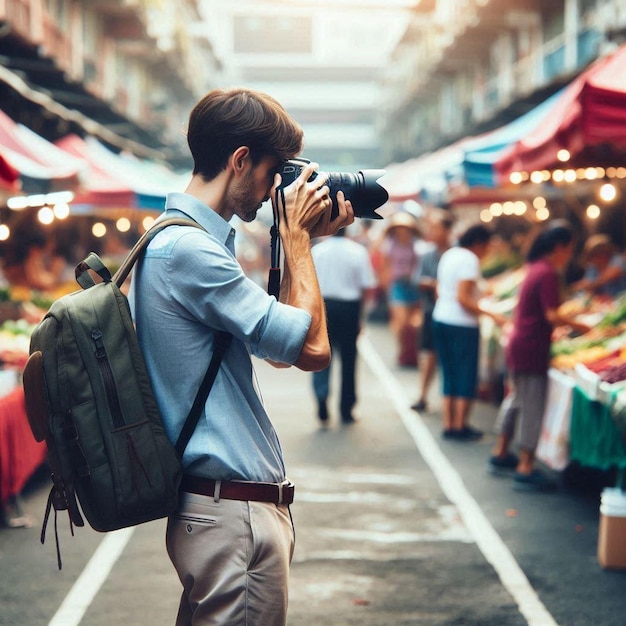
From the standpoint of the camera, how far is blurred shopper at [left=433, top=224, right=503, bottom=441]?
8.97m

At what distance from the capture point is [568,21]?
22.8 m

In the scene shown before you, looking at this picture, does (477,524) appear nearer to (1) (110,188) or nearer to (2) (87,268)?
(2) (87,268)

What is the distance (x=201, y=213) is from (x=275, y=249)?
0.76 feet

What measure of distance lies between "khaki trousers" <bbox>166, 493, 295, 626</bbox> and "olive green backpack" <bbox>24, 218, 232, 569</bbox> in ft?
0.35

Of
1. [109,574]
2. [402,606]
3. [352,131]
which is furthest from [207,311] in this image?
[352,131]

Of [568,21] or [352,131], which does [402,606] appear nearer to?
[568,21]

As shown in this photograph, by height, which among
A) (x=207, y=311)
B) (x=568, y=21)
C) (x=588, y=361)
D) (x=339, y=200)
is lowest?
(x=588, y=361)

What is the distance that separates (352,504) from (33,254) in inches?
242

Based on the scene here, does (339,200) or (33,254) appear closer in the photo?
(339,200)

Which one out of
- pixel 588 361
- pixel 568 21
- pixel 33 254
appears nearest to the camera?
pixel 588 361

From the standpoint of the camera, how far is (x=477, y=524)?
6.42 meters

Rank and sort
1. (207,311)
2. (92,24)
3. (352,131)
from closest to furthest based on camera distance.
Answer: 1. (207,311)
2. (92,24)
3. (352,131)

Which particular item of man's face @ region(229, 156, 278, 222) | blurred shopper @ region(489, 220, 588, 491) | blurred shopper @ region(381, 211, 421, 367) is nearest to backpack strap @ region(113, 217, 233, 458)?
man's face @ region(229, 156, 278, 222)

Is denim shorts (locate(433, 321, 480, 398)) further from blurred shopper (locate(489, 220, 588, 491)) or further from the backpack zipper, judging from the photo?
the backpack zipper
